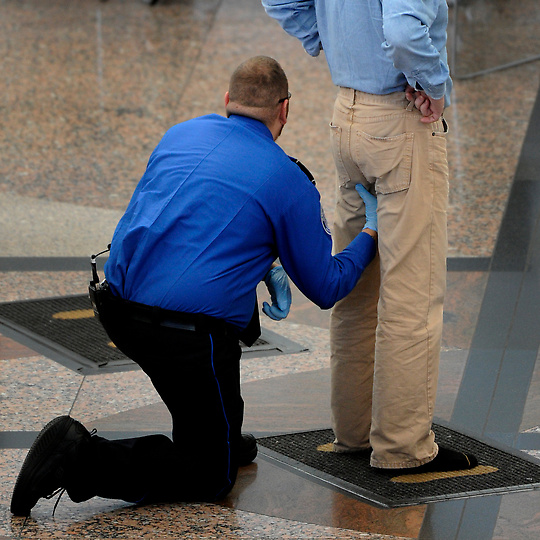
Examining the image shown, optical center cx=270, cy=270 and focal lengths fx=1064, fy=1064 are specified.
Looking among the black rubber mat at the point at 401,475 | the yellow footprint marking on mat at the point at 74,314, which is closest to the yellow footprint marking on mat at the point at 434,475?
the black rubber mat at the point at 401,475

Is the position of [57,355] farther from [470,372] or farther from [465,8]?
[465,8]

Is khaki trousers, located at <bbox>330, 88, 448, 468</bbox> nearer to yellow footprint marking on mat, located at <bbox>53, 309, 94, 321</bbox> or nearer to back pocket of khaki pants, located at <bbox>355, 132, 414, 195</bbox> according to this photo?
back pocket of khaki pants, located at <bbox>355, 132, 414, 195</bbox>

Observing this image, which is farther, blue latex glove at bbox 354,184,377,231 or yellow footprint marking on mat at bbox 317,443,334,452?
yellow footprint marking on mat at bbox 317,443,334,452

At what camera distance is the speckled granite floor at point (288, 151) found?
284cm

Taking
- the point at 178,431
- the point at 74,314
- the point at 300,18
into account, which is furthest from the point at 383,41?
the point at 74,314

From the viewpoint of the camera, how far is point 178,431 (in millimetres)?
2922

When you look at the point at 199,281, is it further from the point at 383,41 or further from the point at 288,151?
the point at 288,151

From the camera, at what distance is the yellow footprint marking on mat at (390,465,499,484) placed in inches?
118

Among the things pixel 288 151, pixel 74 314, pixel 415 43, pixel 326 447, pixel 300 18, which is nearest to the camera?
pixel 415 43

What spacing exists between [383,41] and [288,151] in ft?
12.7

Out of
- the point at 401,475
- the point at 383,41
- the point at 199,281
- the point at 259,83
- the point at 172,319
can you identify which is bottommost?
the point at 401,475

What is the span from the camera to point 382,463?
3023 millimetres

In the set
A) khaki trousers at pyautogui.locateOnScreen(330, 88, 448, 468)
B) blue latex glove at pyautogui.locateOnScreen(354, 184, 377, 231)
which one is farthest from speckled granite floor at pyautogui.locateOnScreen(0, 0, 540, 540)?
blue latex glove at pyautogui.locateOnScreen(354, 184, 377, 231)

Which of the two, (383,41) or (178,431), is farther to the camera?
(178,431)
